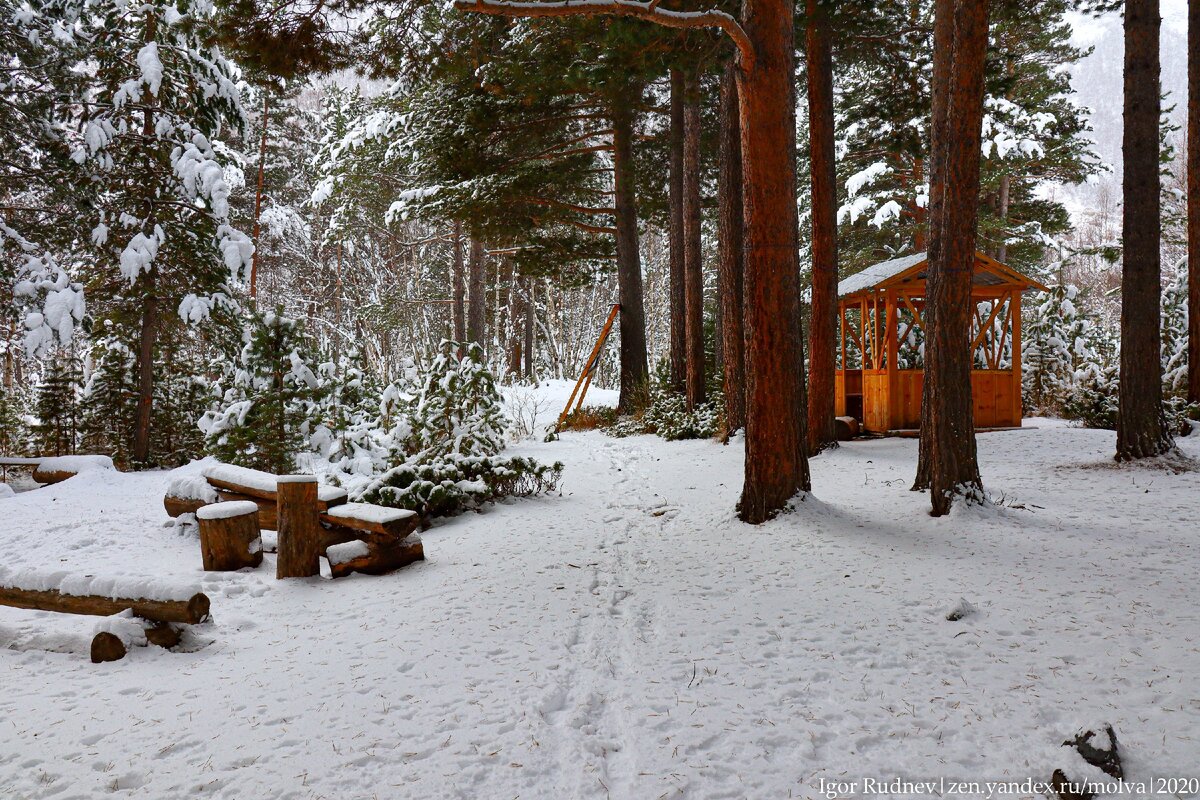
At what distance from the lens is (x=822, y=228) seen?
28.6 feet

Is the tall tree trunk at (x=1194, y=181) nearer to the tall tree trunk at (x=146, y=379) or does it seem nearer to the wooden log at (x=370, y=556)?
the wooden log at (x=370, y=556)

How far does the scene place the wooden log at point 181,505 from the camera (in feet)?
19.5

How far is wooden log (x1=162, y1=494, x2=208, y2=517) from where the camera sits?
595cm

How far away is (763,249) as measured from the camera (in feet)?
18.0

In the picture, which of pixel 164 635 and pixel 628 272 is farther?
pixel 628 272

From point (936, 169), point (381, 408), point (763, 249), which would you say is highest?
point (936, 169)

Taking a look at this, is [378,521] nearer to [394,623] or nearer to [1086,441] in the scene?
[394,623]

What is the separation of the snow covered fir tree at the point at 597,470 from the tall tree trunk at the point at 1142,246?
0.14ft

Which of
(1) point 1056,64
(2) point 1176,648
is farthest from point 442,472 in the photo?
(1) point 1056,64

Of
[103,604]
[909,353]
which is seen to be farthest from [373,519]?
[909,353]

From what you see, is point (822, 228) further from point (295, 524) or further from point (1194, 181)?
point (295, 524)

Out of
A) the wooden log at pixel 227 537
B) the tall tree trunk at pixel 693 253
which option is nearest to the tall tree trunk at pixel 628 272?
the tall tree trunk at pixel 693 253

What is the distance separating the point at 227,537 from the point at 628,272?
10718 mm

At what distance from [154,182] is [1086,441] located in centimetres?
1389
